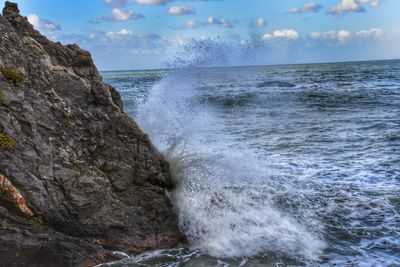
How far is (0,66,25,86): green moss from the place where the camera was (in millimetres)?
8367

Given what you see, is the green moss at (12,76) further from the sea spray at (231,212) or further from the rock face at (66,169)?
the sea spray at (231,212)

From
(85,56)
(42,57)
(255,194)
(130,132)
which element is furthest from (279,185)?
(42,57)

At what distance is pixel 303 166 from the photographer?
1515cm

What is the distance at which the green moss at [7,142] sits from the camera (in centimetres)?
761

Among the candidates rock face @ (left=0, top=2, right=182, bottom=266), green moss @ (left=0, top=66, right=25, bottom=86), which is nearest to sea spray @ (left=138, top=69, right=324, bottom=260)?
rock face @ (left=0, top=2, right=182, bottom=266)

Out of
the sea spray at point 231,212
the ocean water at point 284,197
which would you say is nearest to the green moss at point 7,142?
the ocean water at point 284,197

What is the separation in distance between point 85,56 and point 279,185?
6.35 meters

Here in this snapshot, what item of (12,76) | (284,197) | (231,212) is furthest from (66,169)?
(284,197)

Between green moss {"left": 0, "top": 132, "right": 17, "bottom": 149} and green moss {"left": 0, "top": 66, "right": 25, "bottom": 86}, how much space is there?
46.9 inches

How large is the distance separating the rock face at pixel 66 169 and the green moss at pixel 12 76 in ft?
0.06

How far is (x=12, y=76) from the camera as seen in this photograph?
8414 mm

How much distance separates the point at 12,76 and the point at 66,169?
2.05 m

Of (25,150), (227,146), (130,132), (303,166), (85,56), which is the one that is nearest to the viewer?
(25,150)

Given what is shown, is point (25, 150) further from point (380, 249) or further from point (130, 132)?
point (380, 249)
